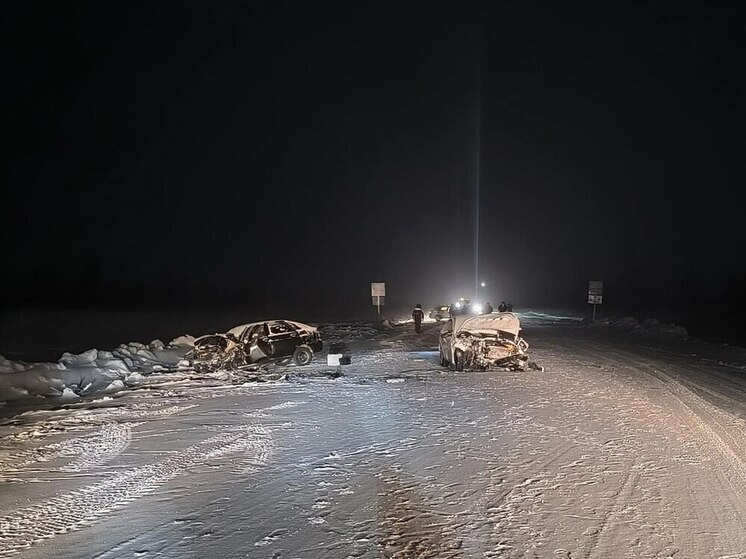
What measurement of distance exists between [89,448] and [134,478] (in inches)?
85.3

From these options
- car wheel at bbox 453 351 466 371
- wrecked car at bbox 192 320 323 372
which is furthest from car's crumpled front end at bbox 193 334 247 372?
car wheel at bbox 453 351 466 371

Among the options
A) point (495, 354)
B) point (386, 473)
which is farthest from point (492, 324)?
point (386, 473)

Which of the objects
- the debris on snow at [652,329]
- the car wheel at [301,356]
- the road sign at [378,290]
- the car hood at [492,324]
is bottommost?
the car wheel at [301,356]

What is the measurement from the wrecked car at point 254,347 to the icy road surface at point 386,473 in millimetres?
3993

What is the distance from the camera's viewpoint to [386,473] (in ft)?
26.4

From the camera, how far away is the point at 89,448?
984cm

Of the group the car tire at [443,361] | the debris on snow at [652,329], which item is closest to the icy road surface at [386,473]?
the car tire at [443,361]

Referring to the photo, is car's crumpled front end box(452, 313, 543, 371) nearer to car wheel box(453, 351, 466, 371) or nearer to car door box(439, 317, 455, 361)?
car wheel box(453, 351, 466, 371)

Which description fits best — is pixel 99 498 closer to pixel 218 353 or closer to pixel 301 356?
pixel 218 353

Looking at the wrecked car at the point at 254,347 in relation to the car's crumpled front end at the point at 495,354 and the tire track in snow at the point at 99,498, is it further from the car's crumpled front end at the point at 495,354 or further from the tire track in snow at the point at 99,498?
the tire track in snow at the point at 99,498

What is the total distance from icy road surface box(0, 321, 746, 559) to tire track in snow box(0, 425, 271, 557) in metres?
0.03

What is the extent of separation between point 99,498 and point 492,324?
12.5 m

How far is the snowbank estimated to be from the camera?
54.1 ft

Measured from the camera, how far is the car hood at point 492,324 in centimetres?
1795
